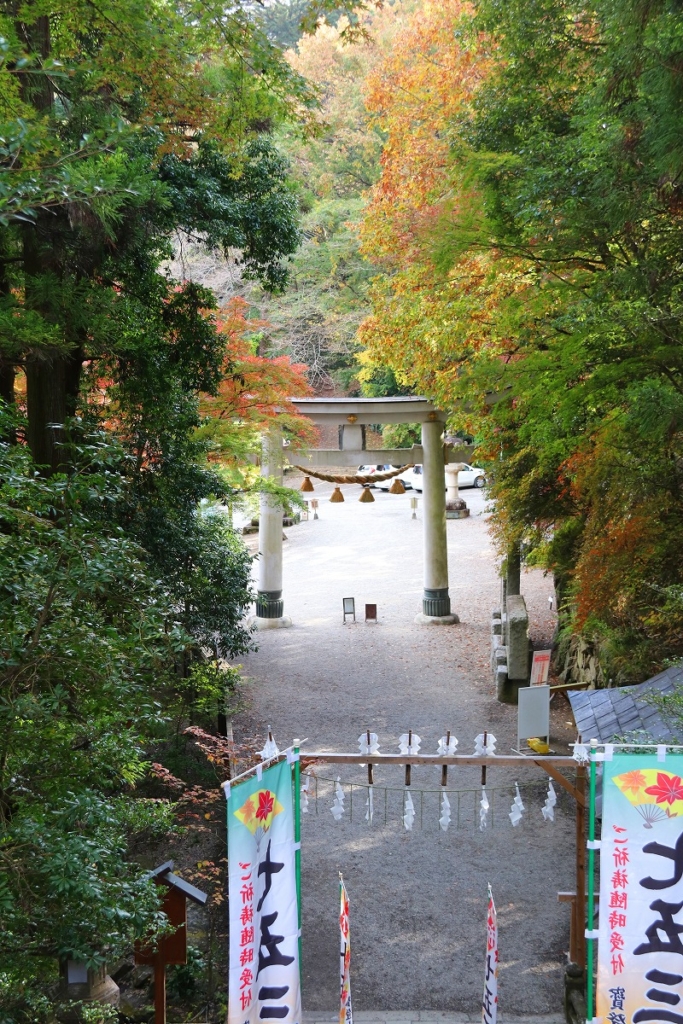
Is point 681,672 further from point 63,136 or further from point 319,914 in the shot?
point 63,136

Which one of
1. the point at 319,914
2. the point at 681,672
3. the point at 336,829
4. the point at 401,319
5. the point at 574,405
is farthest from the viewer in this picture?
the point at 401,319

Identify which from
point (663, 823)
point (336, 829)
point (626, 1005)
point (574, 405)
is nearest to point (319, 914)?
point (336, 829)

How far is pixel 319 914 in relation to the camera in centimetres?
902

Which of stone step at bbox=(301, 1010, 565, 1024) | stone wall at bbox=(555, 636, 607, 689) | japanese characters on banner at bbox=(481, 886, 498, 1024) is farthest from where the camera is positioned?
stone wall at bbox=(555, 636, 607, 689)

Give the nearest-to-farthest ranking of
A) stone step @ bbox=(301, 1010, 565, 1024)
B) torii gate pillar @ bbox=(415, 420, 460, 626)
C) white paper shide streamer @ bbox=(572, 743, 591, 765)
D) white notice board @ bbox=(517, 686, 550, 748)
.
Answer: white paper shide streamer @ bbox=(572, 743, 591, 765) < stone step @ bbox=(301, 1010, 565, 1024) < white notice board @ bbox=(517, 686, 550, 748) < torii gate pillar @ bbox=(415, 420, 460, 626)

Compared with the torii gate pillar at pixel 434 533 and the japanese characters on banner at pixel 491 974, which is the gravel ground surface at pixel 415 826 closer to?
the torii gate pillar at pixel 434 533

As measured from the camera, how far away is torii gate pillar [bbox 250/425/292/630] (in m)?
17.7

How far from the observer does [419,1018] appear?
7457 mm

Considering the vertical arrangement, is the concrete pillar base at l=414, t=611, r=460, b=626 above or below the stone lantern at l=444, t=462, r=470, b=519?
below

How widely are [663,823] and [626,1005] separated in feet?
4.07

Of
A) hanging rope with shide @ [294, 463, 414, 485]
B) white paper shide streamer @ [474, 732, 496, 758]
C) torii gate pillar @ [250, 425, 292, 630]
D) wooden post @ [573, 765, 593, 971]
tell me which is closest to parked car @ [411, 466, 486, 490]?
hanging rope with shide @ [294, 463, 414, 485]

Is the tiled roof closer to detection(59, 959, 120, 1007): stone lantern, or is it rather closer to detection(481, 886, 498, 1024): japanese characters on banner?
detection(481, 886, 498, 1024): japanese characters on banner

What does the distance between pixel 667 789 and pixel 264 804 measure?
8.84 feet

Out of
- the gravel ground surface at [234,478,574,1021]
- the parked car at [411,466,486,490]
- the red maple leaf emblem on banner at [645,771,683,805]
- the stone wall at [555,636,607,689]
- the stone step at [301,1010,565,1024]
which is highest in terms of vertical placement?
the parked car at [411,466,486,490]
